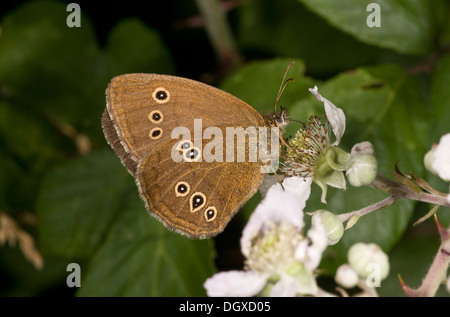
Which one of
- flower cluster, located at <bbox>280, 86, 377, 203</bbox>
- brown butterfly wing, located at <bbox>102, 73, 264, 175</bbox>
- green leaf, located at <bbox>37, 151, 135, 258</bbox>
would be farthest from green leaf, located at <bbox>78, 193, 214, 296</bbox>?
flower cluster, located at <bbox>280, 86, 377, 203</bbox>

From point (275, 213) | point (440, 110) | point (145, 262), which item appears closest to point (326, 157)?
point (275, 213)

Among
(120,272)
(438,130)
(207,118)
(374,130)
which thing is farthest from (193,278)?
(438,130)

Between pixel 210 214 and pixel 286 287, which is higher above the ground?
pixel 210 214

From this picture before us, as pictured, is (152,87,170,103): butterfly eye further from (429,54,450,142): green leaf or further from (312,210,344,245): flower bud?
(429,54,450,142): green leaf

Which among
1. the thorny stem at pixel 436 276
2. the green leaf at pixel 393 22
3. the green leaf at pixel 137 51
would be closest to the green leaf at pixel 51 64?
the green leaf at pixel 137 51

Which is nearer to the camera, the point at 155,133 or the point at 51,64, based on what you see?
the point at 155,133

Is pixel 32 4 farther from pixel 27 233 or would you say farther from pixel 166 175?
pixel 166 175

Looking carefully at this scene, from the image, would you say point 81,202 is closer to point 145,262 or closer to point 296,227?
point 145,262
